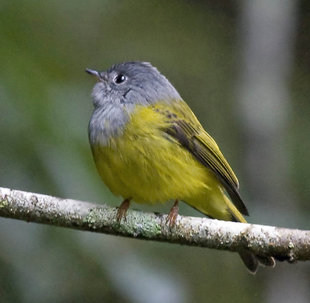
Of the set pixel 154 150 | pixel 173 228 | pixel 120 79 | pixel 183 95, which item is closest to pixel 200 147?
pixel 154 150

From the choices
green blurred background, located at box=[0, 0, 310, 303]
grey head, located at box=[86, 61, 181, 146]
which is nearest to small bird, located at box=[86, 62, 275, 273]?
grey head, located at box=[86, 61, 181, 146]

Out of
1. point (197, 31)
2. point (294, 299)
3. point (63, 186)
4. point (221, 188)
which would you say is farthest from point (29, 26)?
point (197, 31)

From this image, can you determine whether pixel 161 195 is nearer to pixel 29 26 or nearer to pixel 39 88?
pixel 39 88

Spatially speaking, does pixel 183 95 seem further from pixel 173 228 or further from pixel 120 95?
pixel 173 228

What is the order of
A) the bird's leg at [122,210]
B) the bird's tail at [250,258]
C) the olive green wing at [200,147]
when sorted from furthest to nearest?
the olive green wing at [200,147], the bird's tail at [250,258], the bird's leg at [122,210]

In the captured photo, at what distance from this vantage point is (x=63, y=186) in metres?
3.68

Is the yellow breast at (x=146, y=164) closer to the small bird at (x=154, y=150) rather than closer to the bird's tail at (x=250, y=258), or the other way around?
the small bird at (x=154, y=150)

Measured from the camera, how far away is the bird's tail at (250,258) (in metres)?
4.03

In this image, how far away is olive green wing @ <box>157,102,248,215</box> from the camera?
419cm

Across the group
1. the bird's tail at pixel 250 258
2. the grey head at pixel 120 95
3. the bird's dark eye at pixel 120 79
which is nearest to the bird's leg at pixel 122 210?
the grey head at pixel 120 95

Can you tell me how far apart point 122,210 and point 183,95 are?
282cm

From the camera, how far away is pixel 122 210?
12.2 feet

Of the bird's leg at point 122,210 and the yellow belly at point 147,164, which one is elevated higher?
the yellow belly at point 147,164

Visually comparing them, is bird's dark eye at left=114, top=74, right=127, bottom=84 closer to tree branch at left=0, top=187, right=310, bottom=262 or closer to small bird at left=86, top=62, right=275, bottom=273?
small bird at left=86, top=62, right=275, bottom=273
